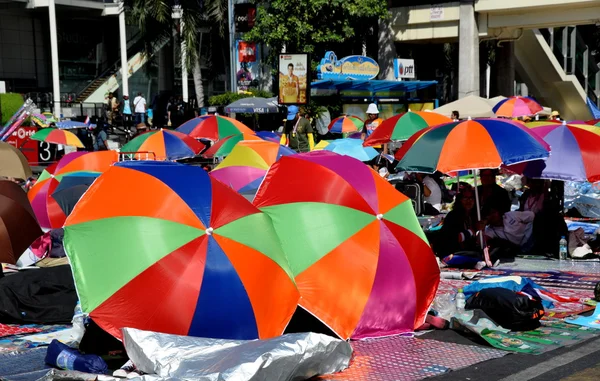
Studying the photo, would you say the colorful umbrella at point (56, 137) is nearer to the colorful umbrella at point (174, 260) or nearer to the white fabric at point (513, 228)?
the white fabric at point (513, 228)

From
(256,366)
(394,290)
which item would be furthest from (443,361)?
(256,366)

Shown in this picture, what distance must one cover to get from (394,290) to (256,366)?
2221mm

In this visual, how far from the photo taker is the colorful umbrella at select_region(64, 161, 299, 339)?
23.1 feet

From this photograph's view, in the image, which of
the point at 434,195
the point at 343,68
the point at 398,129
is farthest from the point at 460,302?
the point at 343,68

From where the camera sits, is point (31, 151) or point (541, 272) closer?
point (541, 272)

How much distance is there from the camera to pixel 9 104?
98.7ft

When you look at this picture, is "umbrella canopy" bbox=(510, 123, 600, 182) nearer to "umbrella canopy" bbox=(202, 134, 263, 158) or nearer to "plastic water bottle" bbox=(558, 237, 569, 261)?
"plastic water bottle" bbox=(558, 237, 569, 261)

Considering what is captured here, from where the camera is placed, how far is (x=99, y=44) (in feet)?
147

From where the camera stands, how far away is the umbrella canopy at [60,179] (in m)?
12.8

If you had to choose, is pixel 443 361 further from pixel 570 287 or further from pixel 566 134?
pixel 566 134

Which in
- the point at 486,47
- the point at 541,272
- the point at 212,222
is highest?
the point at 486,47

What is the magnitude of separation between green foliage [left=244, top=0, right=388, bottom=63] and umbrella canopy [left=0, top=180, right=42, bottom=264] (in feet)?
81.3

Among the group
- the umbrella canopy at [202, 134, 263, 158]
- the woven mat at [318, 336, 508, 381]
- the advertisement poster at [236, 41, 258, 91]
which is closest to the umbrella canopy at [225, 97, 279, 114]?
the advertisement poster at [236, 41, 258, 91]

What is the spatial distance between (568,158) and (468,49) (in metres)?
22.6
